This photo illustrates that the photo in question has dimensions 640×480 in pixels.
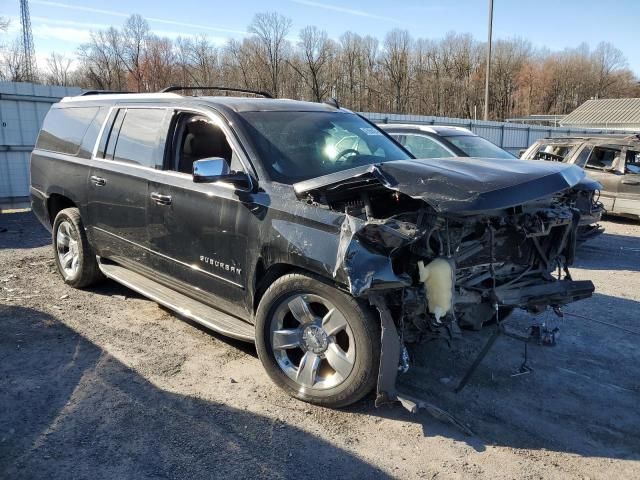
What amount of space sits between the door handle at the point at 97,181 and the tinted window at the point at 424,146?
5178mm

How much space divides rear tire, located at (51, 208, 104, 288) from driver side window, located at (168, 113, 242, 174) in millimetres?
1762

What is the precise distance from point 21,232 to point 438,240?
8536 millimetres

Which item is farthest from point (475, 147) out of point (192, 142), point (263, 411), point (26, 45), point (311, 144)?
point (26, 45)

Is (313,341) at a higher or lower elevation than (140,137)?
lower

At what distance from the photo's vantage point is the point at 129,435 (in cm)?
316

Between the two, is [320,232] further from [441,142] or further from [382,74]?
[382,74]

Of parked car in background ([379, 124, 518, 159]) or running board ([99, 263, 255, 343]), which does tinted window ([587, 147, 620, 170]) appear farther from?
running board ([99, 263, 255, 343])

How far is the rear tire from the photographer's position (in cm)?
559

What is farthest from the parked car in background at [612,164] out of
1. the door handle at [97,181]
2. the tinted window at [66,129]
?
the door handle at [97,181]

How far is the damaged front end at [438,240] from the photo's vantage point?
3.07m

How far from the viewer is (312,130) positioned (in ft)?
14.4

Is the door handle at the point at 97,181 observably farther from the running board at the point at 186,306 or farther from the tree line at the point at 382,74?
the tree line at the point at 382,74

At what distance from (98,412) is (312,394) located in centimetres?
135

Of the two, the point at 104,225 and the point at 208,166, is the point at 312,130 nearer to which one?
the point at 208,166
